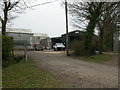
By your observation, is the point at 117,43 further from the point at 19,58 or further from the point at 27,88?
the point at 27,88

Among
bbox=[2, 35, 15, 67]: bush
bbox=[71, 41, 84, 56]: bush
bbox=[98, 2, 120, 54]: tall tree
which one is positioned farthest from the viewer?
bbox=[71, 41, 84, 56]: bush

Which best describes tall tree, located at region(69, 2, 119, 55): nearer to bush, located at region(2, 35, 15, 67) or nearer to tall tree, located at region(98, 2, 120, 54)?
tall tree, located at region(98, 2, 120, 54)

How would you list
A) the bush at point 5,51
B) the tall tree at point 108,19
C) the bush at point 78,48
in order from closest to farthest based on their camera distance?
the bush at point 5,51
the tall tree at point 108,19
the bush at point 78,48

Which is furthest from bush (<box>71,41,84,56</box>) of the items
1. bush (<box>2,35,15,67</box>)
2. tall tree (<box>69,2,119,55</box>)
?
bush (<box>2,35,15,67</box>)

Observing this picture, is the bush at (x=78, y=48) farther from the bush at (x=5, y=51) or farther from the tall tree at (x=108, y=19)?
the bush at (x=5, y=51)

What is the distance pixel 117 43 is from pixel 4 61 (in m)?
24.6

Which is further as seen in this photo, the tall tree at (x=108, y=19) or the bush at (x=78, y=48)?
the bush at (x=78, y=48)

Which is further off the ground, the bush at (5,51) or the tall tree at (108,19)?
the tall tree at (108,19)

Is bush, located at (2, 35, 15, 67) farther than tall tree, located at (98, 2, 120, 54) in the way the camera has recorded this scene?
No

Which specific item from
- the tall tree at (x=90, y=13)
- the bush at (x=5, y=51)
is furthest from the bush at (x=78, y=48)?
the bush at (x=5, y=51)

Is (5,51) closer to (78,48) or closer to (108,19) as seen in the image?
(78,48)

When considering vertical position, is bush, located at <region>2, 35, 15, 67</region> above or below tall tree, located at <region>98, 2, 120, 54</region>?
below

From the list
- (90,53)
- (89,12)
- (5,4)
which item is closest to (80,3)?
(89,12)

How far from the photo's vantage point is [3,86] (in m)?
6.67
